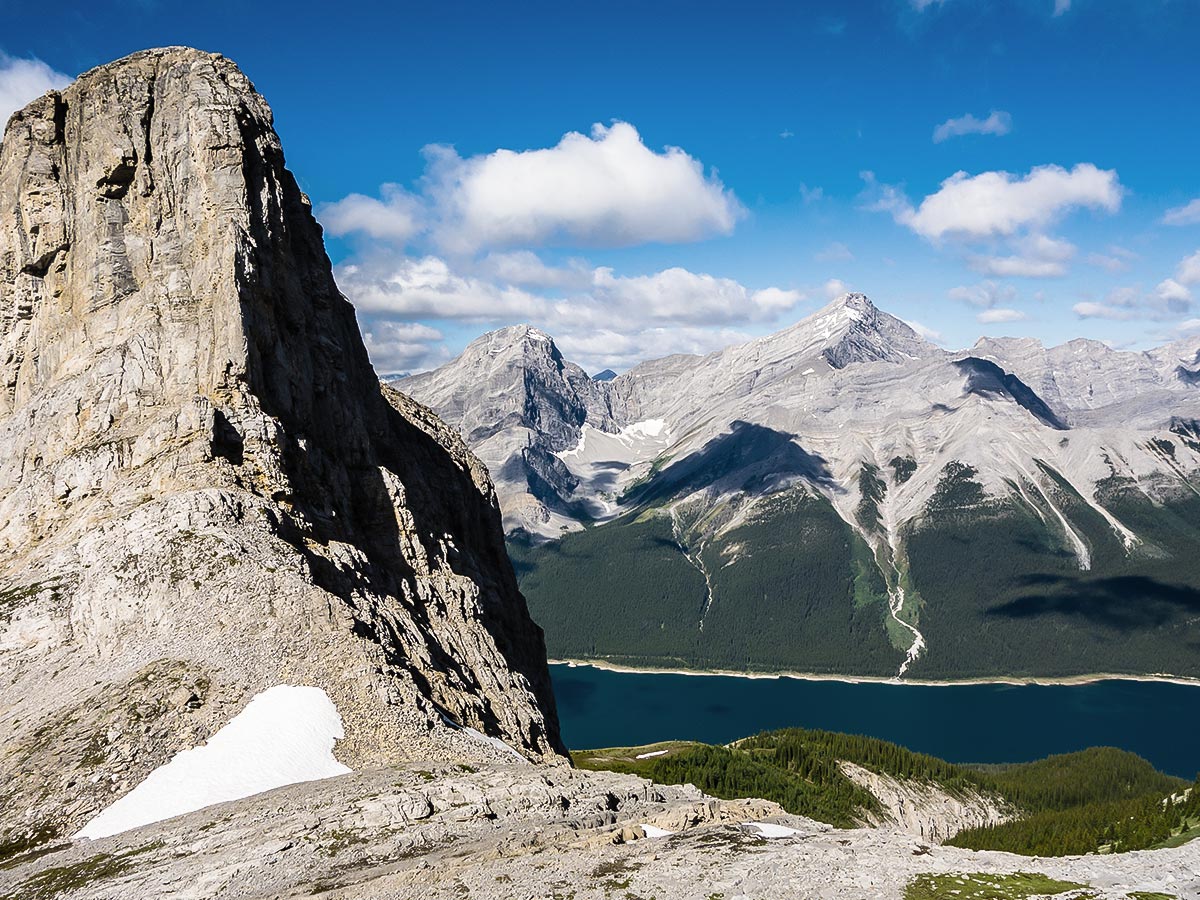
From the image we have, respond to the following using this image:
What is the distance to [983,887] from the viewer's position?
30.4 metres

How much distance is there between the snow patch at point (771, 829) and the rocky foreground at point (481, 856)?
320 millimetres

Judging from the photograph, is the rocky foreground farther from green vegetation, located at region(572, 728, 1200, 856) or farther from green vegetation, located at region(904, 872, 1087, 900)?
green vegetation, located at region(572, 728, 1200, 856)

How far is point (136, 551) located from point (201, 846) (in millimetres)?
20015

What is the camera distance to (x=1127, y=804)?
96438 millimetres

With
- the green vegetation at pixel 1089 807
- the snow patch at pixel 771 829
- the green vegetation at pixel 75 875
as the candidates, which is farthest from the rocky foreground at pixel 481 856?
the green vegetation at pixel 1089 807

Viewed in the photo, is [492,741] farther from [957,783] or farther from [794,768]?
[957,783]

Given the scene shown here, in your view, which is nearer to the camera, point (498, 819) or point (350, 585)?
point (498, 819)

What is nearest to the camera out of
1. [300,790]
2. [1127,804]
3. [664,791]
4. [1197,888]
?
[1197,888]

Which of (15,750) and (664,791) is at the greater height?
(15,750)

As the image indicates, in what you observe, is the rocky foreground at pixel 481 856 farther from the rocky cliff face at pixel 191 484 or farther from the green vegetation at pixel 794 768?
the green vegetation at pixel 794 768

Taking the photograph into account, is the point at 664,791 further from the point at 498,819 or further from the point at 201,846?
the point at 201,846

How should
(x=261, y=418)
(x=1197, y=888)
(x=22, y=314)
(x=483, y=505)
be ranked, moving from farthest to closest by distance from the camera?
(x=483, y=505) < (x=22, y=314) < (x=261, y=418) < (x=1197, y=888)

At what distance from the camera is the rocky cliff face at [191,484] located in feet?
135

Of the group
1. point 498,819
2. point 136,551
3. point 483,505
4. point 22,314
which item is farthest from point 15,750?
point 483,505
